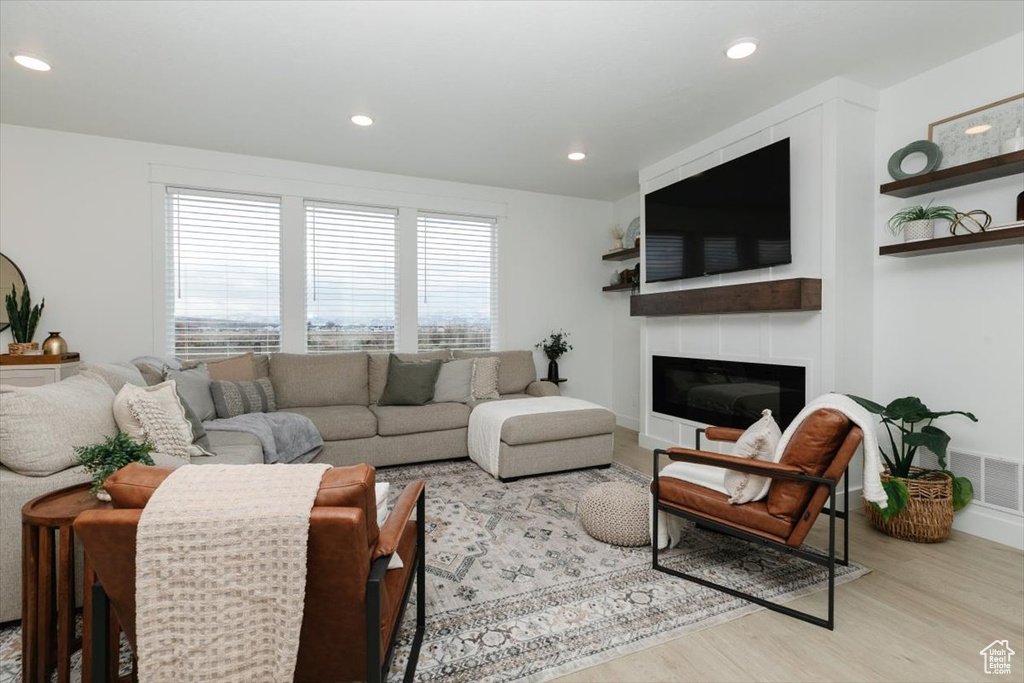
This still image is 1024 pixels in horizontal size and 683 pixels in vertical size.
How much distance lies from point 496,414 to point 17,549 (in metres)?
2.70

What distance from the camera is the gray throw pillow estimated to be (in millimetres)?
4301

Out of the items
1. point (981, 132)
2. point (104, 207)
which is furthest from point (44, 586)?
point (981, 132)

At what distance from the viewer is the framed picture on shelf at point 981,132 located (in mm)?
2570

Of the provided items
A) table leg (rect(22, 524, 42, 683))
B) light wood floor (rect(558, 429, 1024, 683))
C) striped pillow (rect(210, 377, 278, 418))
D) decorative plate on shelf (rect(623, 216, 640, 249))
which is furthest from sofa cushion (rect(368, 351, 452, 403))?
light wood floor (rect(558, 429, 1024, 683))

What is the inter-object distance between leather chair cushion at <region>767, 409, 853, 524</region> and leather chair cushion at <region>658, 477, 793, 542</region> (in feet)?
0.14

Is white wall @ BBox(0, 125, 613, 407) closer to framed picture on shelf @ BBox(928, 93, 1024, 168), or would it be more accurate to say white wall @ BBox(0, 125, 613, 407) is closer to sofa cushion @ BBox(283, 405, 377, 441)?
sofa cushion @ BBox(283, 405, 377, 441)

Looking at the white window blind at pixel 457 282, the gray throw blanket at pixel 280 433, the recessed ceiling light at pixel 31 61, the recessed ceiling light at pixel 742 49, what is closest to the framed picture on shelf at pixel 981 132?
the recessed ceiling light at pixel 742 49

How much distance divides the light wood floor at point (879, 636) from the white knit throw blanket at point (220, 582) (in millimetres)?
1008

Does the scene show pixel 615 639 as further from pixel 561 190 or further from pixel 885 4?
pixel 561 190

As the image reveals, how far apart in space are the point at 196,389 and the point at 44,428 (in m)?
1.54

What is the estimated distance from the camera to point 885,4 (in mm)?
2316

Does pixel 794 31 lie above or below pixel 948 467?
above

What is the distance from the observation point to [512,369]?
494 centimetres

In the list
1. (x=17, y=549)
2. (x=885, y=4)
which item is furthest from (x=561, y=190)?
(x=17, y=549)
